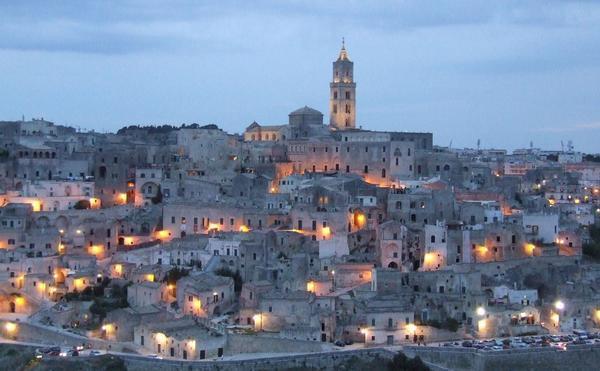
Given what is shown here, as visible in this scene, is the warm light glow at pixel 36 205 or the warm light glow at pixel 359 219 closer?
the warm light glow at pixel 359 219

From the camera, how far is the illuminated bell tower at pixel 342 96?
176ft

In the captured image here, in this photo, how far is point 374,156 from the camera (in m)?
44.5

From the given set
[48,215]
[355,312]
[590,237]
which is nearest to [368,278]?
[355,312]

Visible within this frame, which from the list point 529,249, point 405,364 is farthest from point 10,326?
point 529,249

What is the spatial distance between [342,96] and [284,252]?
20412 mm

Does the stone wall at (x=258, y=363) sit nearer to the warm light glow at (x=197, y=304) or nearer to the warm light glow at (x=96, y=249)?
the warm light glow at (x=197, y=304)

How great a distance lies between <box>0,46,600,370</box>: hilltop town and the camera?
99.0 feet

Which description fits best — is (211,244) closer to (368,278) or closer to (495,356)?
(368,278)

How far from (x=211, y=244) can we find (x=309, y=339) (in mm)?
6692

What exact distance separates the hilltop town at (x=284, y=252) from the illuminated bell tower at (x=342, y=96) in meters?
7.88

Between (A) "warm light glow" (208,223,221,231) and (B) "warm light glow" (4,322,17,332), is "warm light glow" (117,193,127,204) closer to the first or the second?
(A) "warm light glow" (208,223,221,231)

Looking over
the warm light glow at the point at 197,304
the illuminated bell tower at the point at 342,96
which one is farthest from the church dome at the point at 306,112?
the warm light glow at the point at 197,304

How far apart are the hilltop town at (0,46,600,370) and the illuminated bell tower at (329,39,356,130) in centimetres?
788

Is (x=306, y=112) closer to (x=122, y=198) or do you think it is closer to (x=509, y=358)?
(x=122, y=198)
